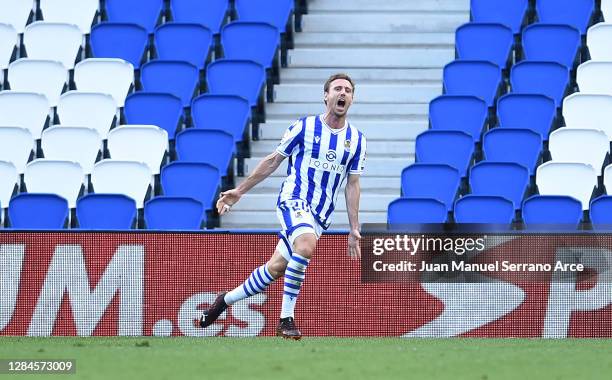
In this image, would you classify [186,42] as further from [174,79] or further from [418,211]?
[418,211]

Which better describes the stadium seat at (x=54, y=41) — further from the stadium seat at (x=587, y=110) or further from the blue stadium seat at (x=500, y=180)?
the stadium seat at (x=587, y=110)

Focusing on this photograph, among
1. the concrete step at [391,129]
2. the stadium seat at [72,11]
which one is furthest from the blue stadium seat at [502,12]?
the stadium seat at [72,11]

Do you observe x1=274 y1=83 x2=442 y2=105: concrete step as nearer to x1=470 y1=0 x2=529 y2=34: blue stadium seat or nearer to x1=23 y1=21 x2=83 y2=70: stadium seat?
x1=470 y1=0 x2=529 y2=34: blue stadium seat

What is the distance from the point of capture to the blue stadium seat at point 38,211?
12.8 meters

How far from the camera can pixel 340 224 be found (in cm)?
1362

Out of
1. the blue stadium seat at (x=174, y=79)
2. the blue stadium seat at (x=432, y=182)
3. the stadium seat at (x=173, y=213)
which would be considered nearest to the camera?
the stadium seat at (x=173, y=213)

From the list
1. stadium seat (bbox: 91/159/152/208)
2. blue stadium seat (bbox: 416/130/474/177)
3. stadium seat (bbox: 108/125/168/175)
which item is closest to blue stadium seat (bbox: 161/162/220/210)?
stadium seat (bbox: 91/159/152/208)

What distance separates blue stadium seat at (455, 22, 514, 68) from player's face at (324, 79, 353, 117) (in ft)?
19.4

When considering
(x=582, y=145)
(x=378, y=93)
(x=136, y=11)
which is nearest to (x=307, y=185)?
(x=582, y=145)

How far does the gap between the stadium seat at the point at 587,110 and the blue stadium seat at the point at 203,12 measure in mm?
4136

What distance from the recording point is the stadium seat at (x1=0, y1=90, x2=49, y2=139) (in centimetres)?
1446

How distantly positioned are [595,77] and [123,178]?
4903 mm

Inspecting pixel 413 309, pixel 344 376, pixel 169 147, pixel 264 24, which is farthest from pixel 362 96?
pixel 344 376

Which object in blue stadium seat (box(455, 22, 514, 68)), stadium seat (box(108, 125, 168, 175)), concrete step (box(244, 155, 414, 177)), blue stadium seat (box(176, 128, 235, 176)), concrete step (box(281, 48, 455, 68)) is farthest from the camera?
concrete step (box(281, 48, 455, 68))
